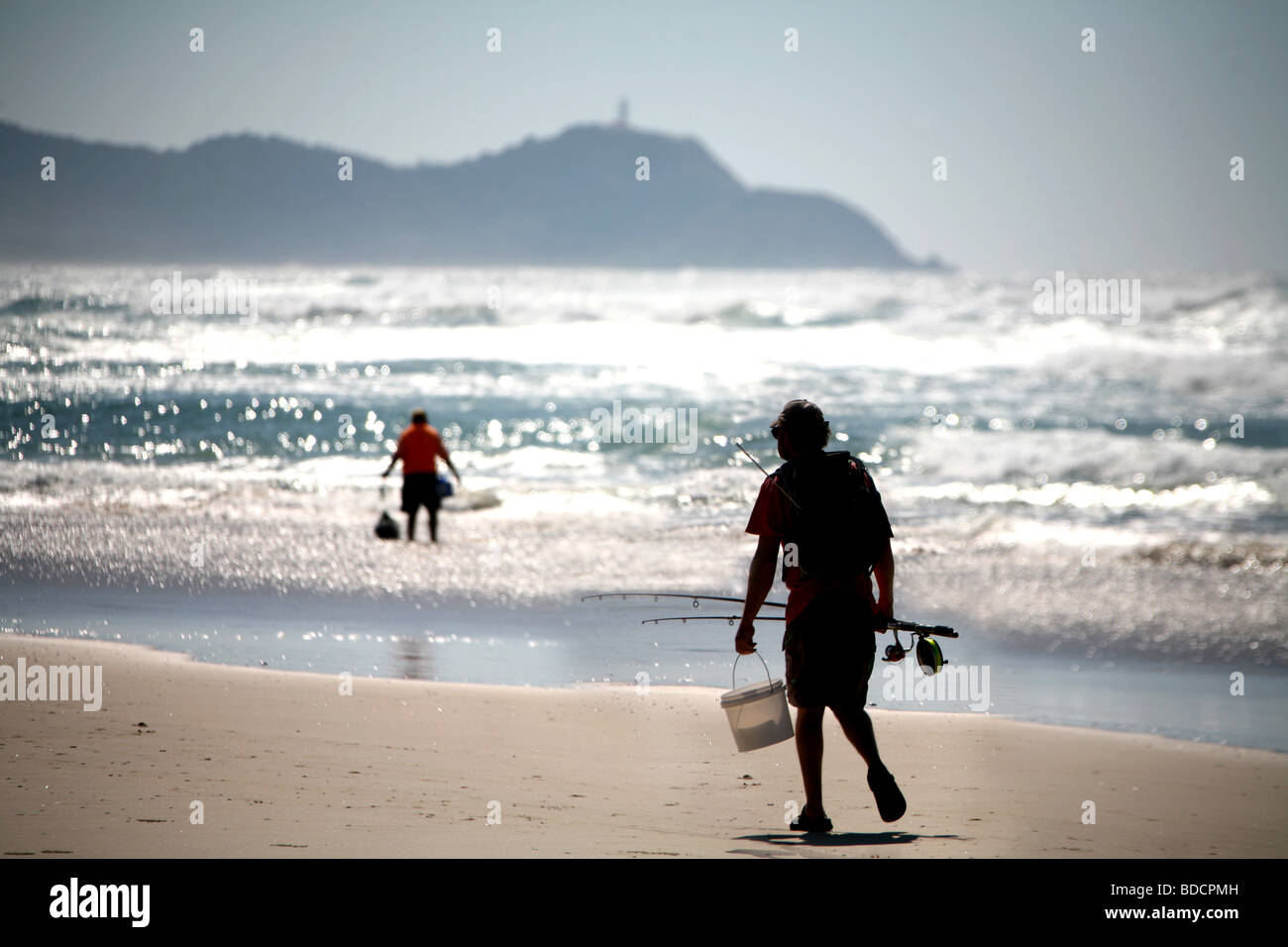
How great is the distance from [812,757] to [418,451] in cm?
857

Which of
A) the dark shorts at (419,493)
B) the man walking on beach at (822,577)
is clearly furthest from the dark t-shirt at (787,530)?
the dark shorts at (419,493)

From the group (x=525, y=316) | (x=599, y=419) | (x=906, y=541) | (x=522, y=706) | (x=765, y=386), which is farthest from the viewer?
(x=525, y=316)

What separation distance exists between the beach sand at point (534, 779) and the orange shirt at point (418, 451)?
5638 millimetres

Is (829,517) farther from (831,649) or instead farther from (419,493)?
(419,493)

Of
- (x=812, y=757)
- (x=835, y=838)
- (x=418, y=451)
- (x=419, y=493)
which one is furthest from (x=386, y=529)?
(x=835, y=838)

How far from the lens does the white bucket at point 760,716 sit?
463cm

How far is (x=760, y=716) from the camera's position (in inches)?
184

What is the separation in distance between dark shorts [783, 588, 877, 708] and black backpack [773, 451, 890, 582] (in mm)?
98

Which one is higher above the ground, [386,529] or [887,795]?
[386,529]

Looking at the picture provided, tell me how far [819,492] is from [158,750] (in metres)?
2.84

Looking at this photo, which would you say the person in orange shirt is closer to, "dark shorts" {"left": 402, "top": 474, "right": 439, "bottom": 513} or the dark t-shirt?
"dark shorts" {"left": 402, "top": 474, "right": 439, "bottom": 513}

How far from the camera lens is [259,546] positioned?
1107 centimetres

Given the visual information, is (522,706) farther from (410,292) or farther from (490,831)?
(410,292)
